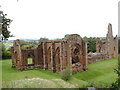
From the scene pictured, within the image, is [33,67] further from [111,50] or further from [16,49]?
[111,50]

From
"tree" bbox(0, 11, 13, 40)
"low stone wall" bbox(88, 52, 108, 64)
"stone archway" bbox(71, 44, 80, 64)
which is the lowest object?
"low stone wall" bbox(88, 52, 108, 64)

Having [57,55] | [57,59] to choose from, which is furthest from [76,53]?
[57,59]

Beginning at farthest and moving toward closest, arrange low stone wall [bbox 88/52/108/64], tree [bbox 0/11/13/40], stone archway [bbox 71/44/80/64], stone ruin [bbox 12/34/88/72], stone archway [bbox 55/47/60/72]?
low stone wall [bbox 88/52/108/64], stone archway [bbox 71/44/80/64], stone archway [bbox 55/47/60/72], stone ruin [bbox 12/34/88/72], tree [bbox 0/11/13/40]

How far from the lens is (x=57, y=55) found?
28.2m

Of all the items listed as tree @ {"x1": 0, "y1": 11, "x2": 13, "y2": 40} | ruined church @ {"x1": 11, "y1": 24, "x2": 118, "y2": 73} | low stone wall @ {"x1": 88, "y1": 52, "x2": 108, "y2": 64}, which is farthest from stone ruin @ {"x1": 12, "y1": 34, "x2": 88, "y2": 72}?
tree @ {"x1": 0, "y1": 11, "x2": 13, "y2": 40}

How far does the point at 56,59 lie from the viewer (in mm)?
28406

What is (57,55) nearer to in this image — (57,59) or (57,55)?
(57,55)

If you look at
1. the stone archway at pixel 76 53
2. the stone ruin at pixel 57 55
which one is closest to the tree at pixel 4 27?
the stone ruin at pixel 57 55

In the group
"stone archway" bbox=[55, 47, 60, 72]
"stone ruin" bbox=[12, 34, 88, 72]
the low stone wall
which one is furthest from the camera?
the low stone wall

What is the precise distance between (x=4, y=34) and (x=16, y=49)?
16.9 m

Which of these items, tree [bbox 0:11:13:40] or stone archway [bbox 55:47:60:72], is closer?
tree [bbox 0:11:13:40]

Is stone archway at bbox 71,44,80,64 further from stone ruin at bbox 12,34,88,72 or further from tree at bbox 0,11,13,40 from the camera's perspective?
tree at bbox 0,11,13,40

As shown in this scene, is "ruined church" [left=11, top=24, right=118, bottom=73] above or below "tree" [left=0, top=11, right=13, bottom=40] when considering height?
below

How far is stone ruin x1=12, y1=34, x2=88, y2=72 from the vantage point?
2616 cm
